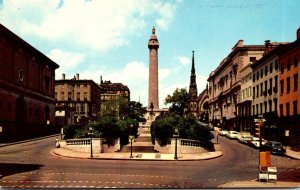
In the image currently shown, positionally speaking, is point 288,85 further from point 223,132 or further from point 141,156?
point 141,156

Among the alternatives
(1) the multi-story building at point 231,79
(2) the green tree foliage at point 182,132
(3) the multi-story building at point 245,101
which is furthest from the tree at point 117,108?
(2) the green tree foliage at point 182,132

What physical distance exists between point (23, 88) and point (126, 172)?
128 feet

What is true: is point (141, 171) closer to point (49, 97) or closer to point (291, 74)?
point (291, 74)

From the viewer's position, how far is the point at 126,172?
27469 millimetres

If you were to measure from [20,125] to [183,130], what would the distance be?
1065 inches

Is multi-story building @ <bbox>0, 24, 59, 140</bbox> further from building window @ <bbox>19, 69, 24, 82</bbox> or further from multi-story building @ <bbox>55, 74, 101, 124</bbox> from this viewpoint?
multi-story building @ <bbox>55, 74, 101, 124</bbox>

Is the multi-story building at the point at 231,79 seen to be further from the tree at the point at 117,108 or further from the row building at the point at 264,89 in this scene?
the tree at the point at 117,108

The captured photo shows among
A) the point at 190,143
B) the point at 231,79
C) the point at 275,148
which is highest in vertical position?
the point at 231,79

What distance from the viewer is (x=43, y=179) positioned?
23.6m

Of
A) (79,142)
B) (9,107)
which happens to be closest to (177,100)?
(9,107)


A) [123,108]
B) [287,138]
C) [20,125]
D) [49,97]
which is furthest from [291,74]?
[123,108]

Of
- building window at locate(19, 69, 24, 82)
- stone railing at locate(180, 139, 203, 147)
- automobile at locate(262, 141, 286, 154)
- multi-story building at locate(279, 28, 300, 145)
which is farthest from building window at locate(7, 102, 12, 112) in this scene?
multi-story building at locate(279, 28, 300, 145)

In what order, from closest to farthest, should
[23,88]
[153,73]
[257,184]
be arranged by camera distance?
[257,184], [23,88], [153,73]

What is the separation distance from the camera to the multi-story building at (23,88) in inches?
2019
